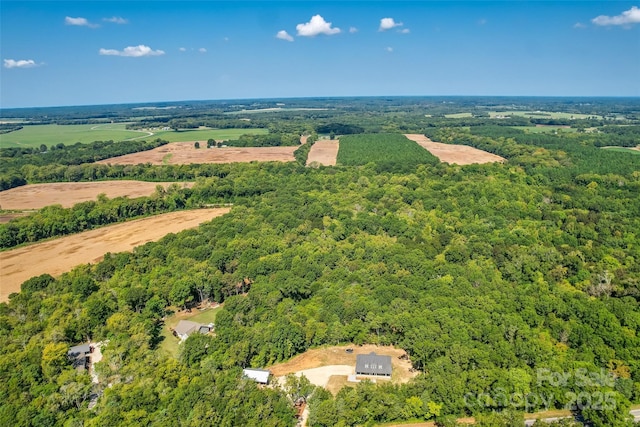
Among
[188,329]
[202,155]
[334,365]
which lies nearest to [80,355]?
[188,329]

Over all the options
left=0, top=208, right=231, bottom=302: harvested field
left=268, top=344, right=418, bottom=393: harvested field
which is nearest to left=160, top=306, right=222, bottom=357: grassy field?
left=268, top=344, right=418, bottom=393: harvested field

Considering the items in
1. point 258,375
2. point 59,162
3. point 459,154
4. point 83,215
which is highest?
point 459,154

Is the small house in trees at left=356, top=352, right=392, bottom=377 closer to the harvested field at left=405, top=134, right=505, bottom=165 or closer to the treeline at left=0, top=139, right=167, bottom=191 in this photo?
the harvested field at left=405, top=134, right=505, bottom=165

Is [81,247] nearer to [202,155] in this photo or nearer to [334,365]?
[334,365]

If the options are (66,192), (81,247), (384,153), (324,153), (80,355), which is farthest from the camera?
(324,153)

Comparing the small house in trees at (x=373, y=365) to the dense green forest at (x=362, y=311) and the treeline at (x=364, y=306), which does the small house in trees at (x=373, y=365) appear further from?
the dense green forest at (x=362, y=311)

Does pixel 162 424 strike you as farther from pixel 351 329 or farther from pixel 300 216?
pixel 300 216
